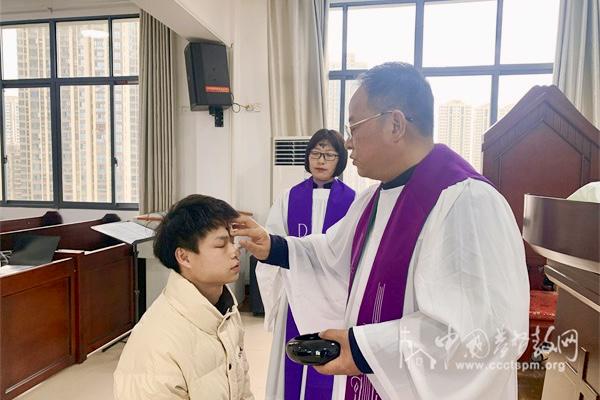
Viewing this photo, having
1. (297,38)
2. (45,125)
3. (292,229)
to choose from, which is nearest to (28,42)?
(45,125)

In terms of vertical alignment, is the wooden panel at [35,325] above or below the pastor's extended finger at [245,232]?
below

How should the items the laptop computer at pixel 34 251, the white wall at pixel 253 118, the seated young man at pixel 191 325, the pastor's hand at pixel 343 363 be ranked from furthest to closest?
the white wall at pixel 253 118
the laptop computer at pixel 34 251
the seated young man at pixel 191 325
the pastor's hand at pixel 343 363

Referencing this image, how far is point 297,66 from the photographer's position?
420 centimetres

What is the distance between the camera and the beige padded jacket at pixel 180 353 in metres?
1.04

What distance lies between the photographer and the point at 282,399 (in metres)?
1.99

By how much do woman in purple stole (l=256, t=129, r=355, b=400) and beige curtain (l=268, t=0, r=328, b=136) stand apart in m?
2.05

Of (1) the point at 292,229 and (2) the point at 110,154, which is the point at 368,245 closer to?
(1) the point at 292,229

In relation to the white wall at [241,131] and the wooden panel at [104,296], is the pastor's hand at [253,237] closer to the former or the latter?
the wooden panel at [104,296]

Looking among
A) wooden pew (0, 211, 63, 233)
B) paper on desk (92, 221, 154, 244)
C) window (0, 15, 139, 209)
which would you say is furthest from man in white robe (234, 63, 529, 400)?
window (0, 15, 139, 209)

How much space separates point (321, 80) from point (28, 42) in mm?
4028

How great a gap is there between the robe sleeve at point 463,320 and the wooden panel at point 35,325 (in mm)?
2307

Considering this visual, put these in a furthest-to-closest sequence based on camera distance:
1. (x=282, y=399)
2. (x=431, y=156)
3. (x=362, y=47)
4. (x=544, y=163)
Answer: (x=362, y=47), (x=544, y=163), (x=282, y=399), (x=431, y=156)

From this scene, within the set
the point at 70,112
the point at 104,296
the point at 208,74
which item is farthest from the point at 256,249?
Result: the point at 70,112

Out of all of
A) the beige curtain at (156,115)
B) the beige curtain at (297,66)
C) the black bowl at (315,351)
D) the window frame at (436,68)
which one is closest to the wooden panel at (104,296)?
the beige curtain at (156,115)
